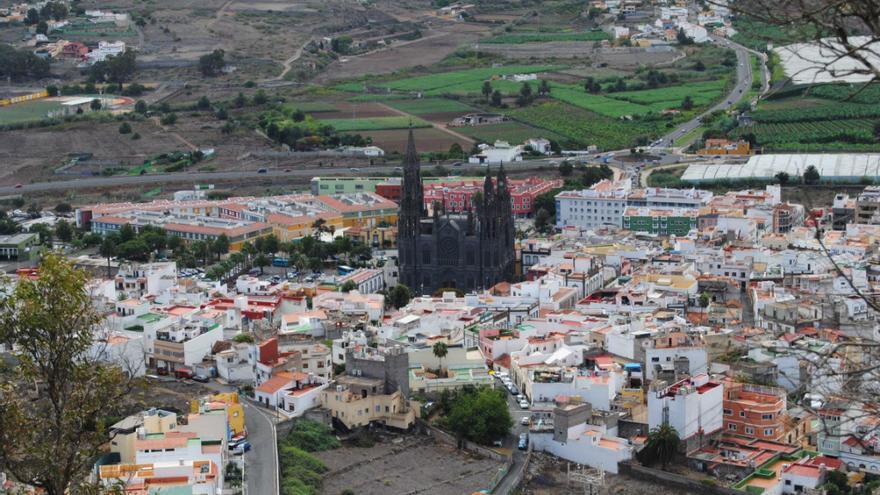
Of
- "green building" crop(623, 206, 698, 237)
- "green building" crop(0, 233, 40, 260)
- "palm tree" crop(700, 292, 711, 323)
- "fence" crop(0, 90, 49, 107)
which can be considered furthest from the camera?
"fence" crop(0, 90, 49, 107)

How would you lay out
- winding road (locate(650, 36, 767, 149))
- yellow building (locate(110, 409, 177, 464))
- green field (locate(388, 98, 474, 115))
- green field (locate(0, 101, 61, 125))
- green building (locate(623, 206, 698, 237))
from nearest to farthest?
yellow building (locate(110, 409, 177, 464)) < green building (locate(623, 206, 698, 237)) < winding road (locate(650, 36, 767, 149)) < green field (locate(0, 101, 61, 125)) < green field (locate(388, 98, 474, 115))

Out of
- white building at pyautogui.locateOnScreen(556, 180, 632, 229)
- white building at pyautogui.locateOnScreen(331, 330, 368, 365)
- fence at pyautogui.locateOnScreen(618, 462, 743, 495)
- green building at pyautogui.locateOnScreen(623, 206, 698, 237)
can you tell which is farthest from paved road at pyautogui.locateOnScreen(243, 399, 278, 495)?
white building at pyautogui.locateOnScreen(556, 180, 632, 229)

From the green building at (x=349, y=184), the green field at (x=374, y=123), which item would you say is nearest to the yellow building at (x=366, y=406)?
the green building at (x=349, y=184)

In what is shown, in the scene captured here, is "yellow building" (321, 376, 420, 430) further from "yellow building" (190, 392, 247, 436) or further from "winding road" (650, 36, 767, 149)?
"winding road" (650, 36, 767, 149)

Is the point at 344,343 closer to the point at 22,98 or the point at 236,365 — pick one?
the point at 236,365

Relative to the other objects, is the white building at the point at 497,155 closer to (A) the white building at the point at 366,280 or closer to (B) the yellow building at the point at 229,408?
(A) the white building at the point at 366,280

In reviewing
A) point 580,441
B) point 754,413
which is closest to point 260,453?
point 580,441
